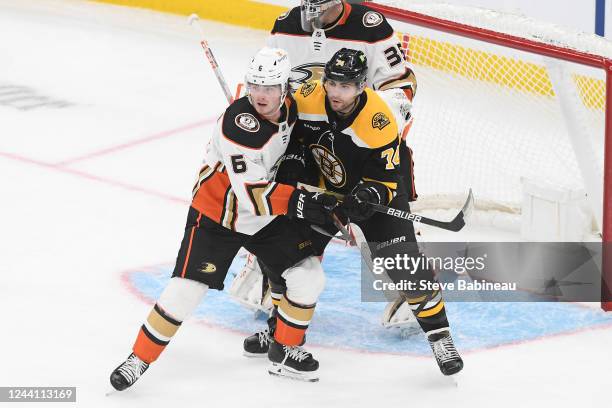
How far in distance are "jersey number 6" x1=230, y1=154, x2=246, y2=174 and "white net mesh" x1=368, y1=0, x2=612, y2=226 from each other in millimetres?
1351

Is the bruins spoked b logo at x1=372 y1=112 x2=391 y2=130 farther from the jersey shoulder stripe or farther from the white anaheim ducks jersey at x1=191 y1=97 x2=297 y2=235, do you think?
the white anaheim ducks jersey at x1=191 y1=97 x2=297 y2=235

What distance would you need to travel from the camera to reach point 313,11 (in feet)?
13.2

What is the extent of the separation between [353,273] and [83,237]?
1.09 meters

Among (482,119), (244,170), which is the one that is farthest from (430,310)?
(482,119)

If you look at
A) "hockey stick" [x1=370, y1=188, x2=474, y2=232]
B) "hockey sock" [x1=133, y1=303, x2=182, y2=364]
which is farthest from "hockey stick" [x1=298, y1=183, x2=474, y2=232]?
"hockey sock" [x1=133, y1=303, x2=182, y2=364]

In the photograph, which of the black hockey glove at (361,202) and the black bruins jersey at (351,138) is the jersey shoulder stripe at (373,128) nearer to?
the black bruins jersey at (351,138)

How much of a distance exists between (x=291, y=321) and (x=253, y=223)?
1.04 feet

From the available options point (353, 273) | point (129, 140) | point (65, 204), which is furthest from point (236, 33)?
point (353, 273)

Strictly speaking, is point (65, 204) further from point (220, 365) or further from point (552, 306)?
point (552, 306)

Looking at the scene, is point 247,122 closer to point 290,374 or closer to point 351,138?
point 351,138

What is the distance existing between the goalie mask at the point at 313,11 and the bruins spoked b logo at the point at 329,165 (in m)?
0.57

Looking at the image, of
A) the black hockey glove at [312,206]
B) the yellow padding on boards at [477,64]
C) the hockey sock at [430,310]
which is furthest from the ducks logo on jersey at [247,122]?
the yellow padding on boards at [477,64]

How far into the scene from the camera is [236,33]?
7512 mm

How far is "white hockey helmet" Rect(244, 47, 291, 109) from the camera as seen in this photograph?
3406 millimetres
